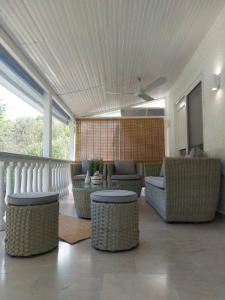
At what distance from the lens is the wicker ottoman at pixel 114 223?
1.83 m

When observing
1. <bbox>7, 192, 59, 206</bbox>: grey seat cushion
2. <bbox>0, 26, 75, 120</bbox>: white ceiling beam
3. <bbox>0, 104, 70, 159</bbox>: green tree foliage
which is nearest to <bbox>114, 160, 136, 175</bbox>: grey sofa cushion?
<bbox>0, 26, 75, 120</bbox>: white ceiling beam

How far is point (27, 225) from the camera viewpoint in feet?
5.67

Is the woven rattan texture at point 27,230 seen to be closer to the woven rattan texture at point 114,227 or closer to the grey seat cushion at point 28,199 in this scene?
the grey seat cushion at point 28,199

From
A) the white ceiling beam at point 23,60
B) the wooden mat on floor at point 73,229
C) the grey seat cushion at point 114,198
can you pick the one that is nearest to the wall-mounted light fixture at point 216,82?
the grey seat cushion at point 114,198

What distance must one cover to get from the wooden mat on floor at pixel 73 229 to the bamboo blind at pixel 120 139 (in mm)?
4530

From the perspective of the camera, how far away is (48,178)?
3.98 meters

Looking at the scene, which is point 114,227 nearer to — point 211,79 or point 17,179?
point 17,179

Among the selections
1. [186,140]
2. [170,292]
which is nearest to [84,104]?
[186,140]

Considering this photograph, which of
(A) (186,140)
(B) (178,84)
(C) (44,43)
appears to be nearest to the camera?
Answer: (C) (44,43)

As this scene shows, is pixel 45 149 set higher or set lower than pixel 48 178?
higher

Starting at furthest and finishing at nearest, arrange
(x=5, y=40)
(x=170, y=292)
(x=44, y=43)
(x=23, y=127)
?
(x=23, y=127) < (x=44, y=43) < (x=5, y=40) < (x=170, y=292)

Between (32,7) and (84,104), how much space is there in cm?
397

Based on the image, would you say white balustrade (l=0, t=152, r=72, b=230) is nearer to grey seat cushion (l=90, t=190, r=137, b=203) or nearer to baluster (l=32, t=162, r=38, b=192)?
baluster (l=32, t=162, r=38, b=192)

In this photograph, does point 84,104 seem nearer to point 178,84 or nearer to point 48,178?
point 178,84
